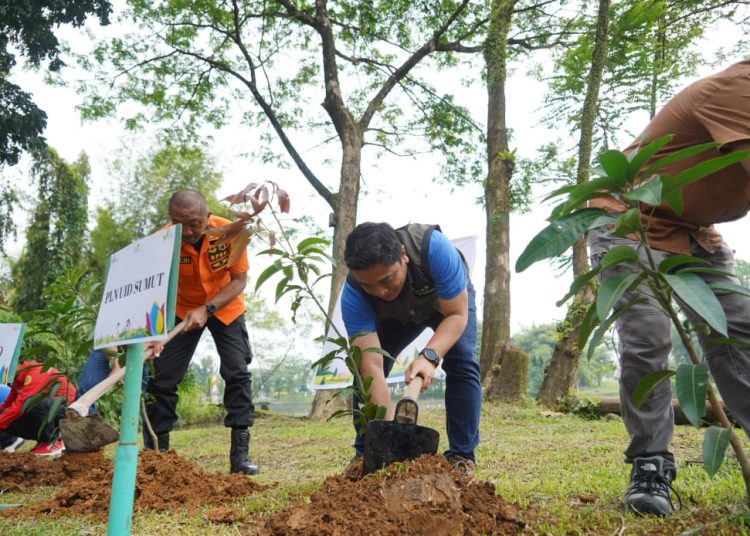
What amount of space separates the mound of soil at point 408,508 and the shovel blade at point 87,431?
1293 millimetres

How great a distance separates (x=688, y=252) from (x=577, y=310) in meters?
5.73

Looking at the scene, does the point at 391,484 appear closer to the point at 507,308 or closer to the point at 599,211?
the point at 599,211

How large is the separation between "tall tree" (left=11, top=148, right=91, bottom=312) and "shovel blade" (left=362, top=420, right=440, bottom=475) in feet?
65.5

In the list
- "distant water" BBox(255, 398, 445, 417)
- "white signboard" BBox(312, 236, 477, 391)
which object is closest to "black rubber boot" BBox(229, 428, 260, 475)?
"distant water" BBox(255, 398, 445, 417)

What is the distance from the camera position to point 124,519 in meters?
1.53

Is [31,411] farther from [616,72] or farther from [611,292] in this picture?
[616,72]

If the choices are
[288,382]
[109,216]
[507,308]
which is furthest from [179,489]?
[288,382]

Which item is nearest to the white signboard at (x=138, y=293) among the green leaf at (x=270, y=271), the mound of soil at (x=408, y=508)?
the green leaf at (x=270, y=271)

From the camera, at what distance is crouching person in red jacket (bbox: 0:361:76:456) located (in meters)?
3.79

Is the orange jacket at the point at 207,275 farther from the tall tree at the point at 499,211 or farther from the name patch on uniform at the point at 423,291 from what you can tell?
the tall tree at the point at 499,211

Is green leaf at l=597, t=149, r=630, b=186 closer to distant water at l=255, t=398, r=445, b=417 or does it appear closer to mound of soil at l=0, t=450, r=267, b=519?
distant water at l=255, t=398, r=445, b=417

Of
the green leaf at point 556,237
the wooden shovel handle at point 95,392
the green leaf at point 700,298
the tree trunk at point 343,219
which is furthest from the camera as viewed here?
the tree trunk at point 343,219

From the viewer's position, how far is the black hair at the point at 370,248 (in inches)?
84.6

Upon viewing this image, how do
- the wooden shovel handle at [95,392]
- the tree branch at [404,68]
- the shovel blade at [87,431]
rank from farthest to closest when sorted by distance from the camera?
the tree branch at [404,68], the shovel blade at [87,431], the wooden shovel handle at [95,392]
